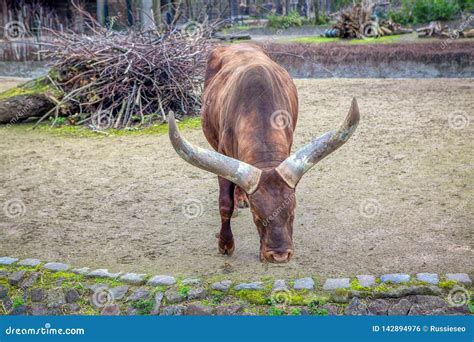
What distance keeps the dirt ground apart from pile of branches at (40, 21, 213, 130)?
2.75ft

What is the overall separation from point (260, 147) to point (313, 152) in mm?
388

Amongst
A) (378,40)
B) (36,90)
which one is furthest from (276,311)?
(378,40)

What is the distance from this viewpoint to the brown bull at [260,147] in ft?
12.7

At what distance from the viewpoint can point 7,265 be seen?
16.3 feet

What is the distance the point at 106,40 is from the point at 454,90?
5811 millimetres

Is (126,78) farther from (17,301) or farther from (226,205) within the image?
(17,301)

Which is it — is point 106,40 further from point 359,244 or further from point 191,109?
point 359,244

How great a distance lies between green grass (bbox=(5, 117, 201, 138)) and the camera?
29.8 ft
